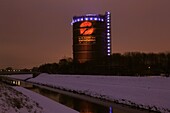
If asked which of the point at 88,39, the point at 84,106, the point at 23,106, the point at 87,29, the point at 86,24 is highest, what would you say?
the point at 86,24

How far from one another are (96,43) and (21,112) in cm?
17916

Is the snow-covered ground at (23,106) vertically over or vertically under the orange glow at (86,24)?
under

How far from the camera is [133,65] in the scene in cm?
12900

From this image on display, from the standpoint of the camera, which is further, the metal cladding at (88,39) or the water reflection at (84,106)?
the metal cladding at (88,39)

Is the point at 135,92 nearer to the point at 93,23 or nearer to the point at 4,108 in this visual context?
the point at 4,108

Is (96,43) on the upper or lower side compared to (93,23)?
lower

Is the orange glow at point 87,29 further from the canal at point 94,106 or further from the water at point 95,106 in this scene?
the water at point 95,106

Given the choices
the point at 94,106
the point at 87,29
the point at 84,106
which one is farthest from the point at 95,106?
the point at 87,29

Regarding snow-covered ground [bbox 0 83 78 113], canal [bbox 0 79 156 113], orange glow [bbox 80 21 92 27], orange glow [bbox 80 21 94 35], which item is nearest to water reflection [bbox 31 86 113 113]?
canal [bbox 0 79 156 113]

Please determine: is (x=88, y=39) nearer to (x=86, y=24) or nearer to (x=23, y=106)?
(x=86, y=24)

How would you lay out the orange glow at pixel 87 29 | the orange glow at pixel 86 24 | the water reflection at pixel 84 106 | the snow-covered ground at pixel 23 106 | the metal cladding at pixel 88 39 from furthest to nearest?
the orange glow at pixel 86 24 → the orange glow at pixel 87 29 → the metal cladding at pixel 88 39 → the water reflection at pixel 84 106 → the snow-covered ground at pixel 23 106

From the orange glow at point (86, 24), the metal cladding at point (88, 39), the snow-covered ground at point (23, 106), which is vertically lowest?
the snow-covered ground at point (23, 106)

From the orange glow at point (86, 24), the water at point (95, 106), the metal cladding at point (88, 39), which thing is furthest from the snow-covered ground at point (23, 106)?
the orange glow at point (86, 24)

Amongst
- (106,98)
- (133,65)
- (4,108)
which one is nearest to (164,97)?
(106,98)
